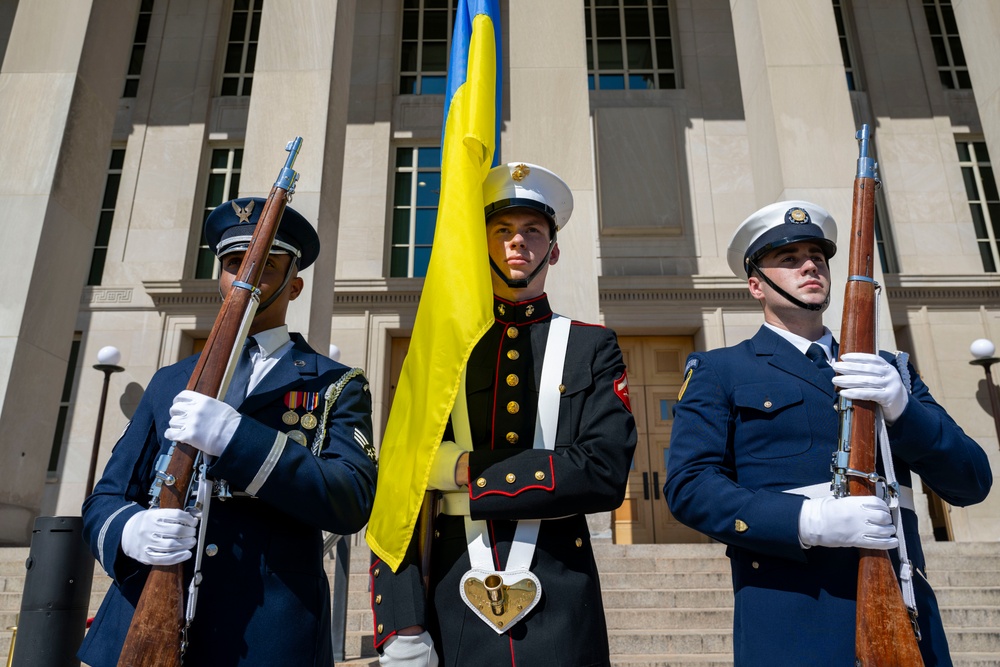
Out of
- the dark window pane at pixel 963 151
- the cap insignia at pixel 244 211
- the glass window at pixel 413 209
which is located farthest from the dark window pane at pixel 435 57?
the cap insignia at pixel 244 211

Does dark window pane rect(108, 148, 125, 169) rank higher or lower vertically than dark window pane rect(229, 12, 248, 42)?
lower

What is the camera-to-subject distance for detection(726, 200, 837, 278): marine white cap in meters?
2.96

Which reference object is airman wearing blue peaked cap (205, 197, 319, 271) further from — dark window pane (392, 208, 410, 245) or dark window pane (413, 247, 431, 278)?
dark window pane (392, 208, 410, 245)

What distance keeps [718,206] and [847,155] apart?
4.51 m

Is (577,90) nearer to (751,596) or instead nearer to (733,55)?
(733,55)

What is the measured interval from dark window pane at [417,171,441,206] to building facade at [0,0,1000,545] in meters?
0.04

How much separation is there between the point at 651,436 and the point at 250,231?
10339 mm

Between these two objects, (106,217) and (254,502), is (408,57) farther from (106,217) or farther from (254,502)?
(254,502)

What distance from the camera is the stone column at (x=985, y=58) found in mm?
9320

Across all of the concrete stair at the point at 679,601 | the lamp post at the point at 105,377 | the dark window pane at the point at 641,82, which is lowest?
the concrete stair at the point at 679,601

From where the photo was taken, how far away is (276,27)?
31.3ft

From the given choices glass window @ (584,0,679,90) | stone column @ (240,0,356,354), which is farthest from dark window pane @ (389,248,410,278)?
glass window @ (584,0,679,90)

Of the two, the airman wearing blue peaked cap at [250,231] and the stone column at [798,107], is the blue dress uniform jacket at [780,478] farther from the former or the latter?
the stone column at [798,107]

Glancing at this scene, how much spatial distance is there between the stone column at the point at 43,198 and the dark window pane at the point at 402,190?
15.3 ft
